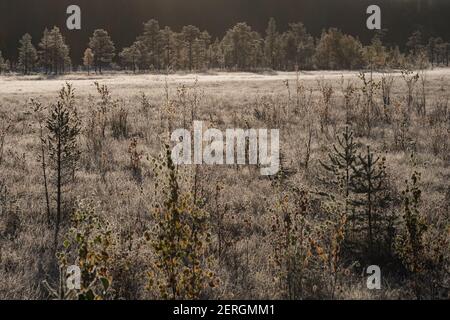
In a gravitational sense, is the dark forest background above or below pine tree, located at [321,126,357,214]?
above

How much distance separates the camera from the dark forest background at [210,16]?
13788 cm

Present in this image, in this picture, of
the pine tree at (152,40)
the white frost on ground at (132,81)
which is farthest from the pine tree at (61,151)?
the pine tree at (152,40)

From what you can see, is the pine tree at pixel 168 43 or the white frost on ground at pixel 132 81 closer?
the white frost on ground at pixel 132 81

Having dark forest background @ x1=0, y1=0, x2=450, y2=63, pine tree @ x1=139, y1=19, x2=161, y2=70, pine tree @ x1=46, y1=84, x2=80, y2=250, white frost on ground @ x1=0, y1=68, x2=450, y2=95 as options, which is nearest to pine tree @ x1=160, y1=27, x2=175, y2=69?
pine tree @ x1=139, y1=19, x2=161, y2=70

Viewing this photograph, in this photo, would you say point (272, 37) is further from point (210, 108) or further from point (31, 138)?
point (31, 138)

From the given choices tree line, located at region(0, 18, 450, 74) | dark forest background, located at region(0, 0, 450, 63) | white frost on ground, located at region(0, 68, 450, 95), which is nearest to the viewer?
white frost on ground, located at region(0, 68, 450, 95)

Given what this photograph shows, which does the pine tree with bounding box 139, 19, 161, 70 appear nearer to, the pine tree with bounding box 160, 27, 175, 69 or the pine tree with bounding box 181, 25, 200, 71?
the pine tree with bounding box 160, 27, 175, 69

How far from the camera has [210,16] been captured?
17088 centimetres

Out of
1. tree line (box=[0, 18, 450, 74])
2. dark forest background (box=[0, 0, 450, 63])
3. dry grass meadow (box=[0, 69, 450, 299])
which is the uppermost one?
dark forest background (box=[0, 0, 450, 63])

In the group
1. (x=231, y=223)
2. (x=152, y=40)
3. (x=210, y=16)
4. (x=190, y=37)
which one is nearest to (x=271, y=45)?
(x=190, y=37)

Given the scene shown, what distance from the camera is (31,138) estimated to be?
9.84m

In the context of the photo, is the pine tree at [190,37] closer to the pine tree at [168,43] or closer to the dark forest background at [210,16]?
the pine tree at [168,43]

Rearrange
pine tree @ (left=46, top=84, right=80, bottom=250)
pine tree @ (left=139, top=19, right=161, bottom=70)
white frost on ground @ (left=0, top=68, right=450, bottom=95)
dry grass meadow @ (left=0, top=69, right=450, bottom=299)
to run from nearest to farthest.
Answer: dry grass meadow @ (left=0, top=69, right=450, bottom=299) → pine tree @ (left=46, top=84, right=80, bottom=250) → white frost on ground @ (left=0, top=68, right=450, bottom=95) → pine tree @ (left=139, top=19, right=161, bottom=70)

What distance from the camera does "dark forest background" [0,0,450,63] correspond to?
452 feet
